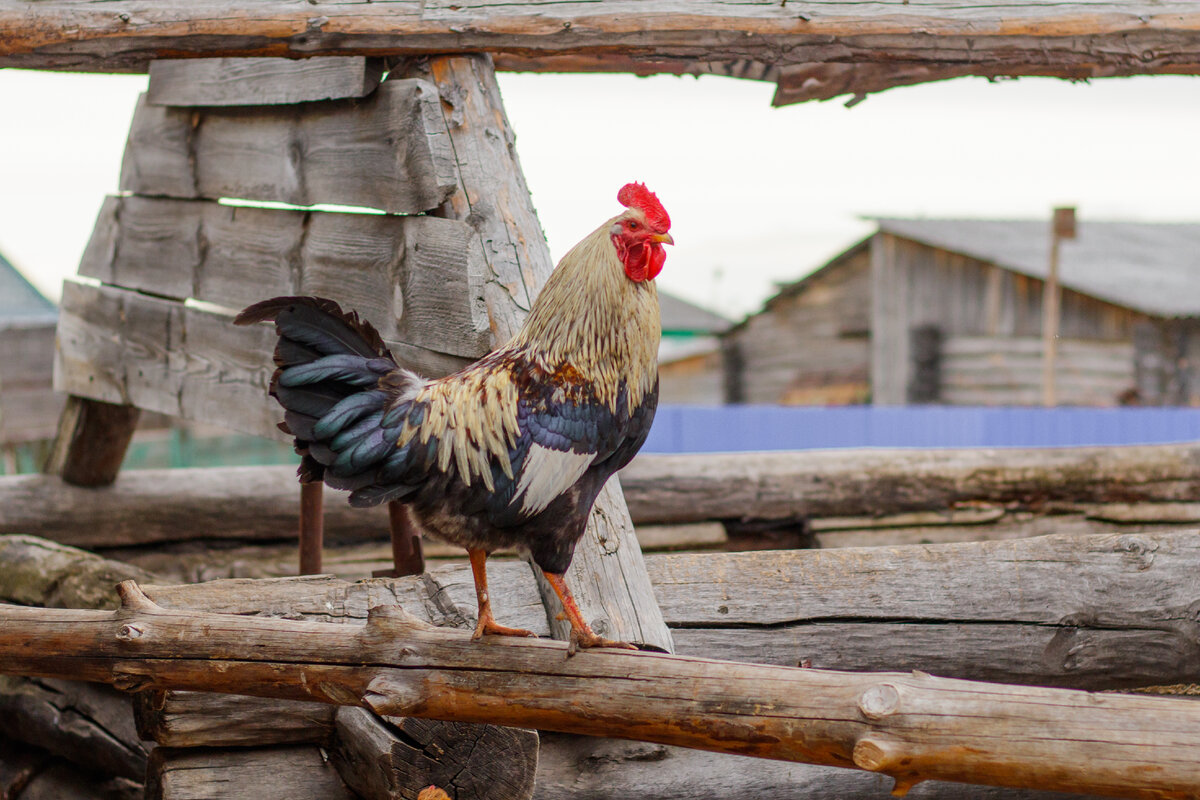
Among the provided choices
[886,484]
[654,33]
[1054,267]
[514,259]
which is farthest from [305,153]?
[1054,267]

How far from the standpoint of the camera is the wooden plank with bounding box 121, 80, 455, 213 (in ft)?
10.0

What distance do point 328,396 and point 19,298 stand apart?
13.2 meters

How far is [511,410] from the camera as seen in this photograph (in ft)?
7.06

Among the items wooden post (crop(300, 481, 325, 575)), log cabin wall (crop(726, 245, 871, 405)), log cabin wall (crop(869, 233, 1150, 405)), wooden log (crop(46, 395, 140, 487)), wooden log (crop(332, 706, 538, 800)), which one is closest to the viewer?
wooden log (crop(332, 706, 538, 800))

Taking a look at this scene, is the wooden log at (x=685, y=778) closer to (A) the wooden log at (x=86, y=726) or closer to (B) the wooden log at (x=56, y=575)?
(A) the wooden log at (x=86, y=726)

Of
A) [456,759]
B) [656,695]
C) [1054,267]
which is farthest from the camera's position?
[1054,267]

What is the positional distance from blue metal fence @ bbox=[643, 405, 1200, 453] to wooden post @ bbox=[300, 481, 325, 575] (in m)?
6.32

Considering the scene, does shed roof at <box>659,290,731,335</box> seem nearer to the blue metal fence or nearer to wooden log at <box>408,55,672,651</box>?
the blue metal fence

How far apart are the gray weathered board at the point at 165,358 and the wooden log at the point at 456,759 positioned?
1245 millimetres

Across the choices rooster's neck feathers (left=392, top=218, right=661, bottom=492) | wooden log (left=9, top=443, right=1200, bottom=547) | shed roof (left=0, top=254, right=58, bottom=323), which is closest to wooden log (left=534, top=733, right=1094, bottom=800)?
rooster's neck feathers (left=392, top=218, right=661, bottom=492)

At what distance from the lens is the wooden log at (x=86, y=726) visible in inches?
141

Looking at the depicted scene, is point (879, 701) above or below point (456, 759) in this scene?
above

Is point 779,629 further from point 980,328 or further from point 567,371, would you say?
point 980,328

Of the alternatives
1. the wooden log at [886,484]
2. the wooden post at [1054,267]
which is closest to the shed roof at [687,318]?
the wooden post at [1054,267]
